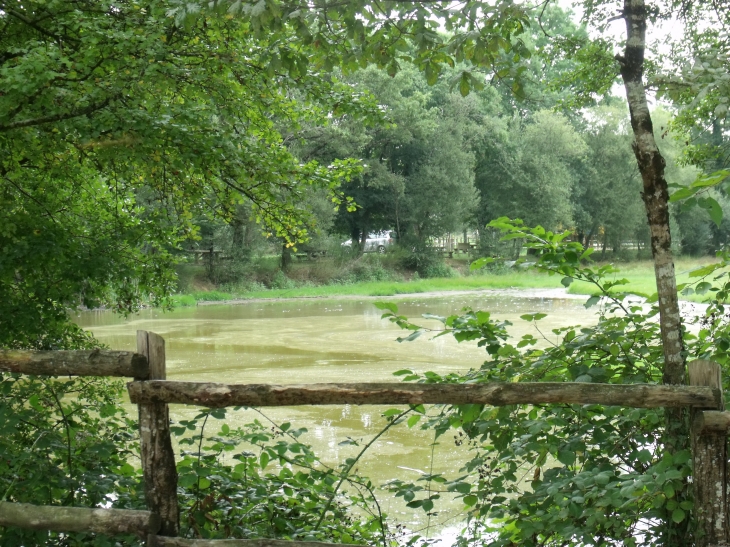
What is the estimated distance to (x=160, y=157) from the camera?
5.24 m

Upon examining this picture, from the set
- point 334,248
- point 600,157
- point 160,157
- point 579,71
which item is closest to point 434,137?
point 334,248

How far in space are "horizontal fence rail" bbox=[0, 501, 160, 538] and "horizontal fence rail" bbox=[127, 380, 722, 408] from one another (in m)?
0.47

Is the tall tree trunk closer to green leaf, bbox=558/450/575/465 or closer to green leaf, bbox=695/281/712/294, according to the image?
green leaf, bbox=695/281/712/294

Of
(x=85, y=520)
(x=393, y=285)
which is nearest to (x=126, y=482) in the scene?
(x=85, y=520)

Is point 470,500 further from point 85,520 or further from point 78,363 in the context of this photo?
point 78,363

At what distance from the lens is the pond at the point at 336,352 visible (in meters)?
7.52

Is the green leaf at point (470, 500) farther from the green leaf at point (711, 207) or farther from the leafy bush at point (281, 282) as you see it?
the leafy bush at point (281, 282)

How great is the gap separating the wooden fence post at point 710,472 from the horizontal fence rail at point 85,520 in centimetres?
215

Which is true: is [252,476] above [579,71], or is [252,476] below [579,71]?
below

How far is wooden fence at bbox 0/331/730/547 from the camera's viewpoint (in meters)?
2.80

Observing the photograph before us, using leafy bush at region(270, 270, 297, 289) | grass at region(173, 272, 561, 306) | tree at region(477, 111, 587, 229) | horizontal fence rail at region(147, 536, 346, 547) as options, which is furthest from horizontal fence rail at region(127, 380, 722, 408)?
tree at region(477, 111, 587, 229)

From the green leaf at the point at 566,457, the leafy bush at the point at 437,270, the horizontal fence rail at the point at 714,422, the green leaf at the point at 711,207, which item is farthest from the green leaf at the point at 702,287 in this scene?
the leafy bush at the point at 437,270

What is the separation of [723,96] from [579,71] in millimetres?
4454

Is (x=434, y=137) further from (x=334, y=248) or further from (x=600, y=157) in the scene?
(x=600, y=157)
